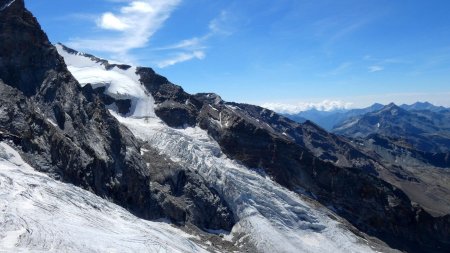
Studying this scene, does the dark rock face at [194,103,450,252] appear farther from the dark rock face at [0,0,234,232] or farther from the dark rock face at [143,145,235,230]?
the dark rock face at [0,0,234,232]

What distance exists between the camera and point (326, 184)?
385ft

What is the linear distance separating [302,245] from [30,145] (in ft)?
156

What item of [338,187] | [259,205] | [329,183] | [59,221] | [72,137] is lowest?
[259,205]

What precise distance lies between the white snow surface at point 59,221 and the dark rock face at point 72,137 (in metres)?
8.92

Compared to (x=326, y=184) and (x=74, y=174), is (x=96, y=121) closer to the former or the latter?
(x=74, y=174)

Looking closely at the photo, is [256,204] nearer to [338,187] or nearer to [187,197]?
[187,197]

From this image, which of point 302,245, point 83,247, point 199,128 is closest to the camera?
point 83,247

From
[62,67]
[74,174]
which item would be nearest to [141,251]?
[74,174]

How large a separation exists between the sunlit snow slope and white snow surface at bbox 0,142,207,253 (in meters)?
24.1

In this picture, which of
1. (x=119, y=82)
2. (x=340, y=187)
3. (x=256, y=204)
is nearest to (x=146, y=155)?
(x=256, y=204)

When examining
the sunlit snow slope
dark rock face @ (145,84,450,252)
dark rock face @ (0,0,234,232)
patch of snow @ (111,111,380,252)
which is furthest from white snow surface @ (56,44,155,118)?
dark rock face @ (0,0,234,232)

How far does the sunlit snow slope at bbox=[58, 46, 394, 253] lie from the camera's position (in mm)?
89375

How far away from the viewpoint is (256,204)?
95750mm

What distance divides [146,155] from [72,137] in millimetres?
20745
